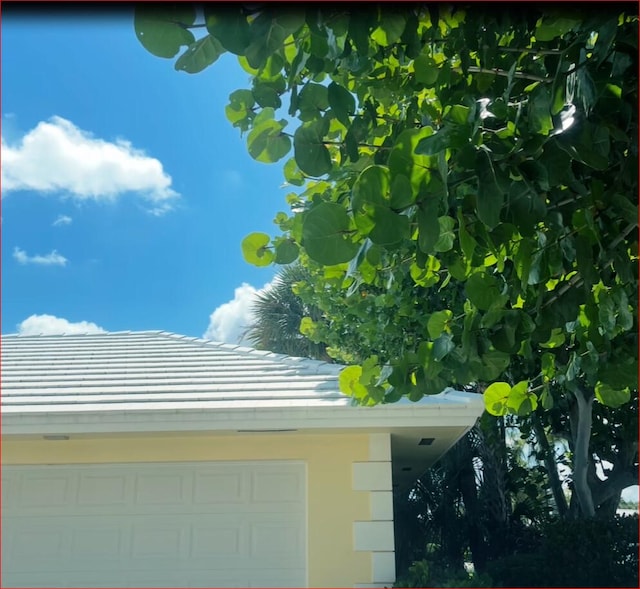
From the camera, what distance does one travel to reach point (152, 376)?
6.93 meters

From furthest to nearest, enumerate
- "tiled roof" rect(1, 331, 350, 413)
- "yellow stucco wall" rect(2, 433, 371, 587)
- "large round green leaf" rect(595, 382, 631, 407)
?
"tiled roof" rect(1, 331, 350, 413) → "yellow stucco wall" rect(2, 433, 371, 587) → "large round green leaf" rect(595, 382, 631, 407)

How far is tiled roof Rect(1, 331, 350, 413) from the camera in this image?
596 cm

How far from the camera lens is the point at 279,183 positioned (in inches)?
125

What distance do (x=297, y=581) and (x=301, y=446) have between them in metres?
1.15

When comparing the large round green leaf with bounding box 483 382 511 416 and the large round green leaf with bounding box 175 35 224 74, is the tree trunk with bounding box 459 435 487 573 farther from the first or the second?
the large round green leaf with bounding box 175 35 224 74

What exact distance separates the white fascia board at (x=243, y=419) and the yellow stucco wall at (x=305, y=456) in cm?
40

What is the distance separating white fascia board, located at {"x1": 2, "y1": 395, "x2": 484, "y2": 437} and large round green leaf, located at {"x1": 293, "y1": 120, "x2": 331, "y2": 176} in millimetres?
3616

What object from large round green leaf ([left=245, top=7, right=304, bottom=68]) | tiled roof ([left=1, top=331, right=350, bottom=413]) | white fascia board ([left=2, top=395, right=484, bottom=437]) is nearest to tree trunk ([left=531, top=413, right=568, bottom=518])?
tiled roof ([left=1, top=331, right=350, bottom=413])

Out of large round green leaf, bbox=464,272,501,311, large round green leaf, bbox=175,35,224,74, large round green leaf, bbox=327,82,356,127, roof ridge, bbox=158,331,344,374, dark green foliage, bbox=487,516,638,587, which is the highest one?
roof ridge, bbox=158,331,344,374

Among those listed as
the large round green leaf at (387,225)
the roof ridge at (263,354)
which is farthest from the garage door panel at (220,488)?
the large round green leaf at (387,225)

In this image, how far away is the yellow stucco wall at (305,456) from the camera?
579 cm

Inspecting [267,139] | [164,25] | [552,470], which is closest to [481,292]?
[267,139]

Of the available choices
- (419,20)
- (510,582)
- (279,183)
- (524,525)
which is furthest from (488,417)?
(419,20)

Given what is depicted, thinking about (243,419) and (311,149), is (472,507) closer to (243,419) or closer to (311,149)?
(243,419)
